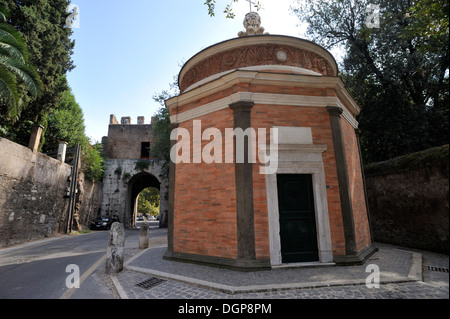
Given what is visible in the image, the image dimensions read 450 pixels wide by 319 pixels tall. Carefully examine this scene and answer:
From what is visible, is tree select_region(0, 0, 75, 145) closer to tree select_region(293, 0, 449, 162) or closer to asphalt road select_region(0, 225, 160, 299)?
asphalt road select_region(0, 225, 160, 299)

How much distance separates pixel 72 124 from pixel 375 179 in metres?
20.4

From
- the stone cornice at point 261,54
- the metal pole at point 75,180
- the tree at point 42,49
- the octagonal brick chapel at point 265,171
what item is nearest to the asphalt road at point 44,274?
the octagonal brick chapel at point 265,171

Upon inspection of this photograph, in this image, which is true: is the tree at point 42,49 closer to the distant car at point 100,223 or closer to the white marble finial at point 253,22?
the distant car at point 100,223

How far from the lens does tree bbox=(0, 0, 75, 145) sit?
11383mm

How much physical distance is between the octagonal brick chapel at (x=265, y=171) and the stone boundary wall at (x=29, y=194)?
8707 mm

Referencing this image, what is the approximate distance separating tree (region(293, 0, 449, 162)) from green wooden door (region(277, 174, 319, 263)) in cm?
801

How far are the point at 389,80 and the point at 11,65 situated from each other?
56.7 feet

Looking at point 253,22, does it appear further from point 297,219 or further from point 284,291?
point 284,291

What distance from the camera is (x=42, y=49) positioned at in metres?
12.5

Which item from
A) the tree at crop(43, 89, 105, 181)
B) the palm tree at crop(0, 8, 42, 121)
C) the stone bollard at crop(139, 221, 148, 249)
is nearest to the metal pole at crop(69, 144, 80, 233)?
the tree at crop(43, 89, 105, 181)

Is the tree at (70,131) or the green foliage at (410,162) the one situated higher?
the tree at (70,131)

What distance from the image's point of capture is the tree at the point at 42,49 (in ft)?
37.3
